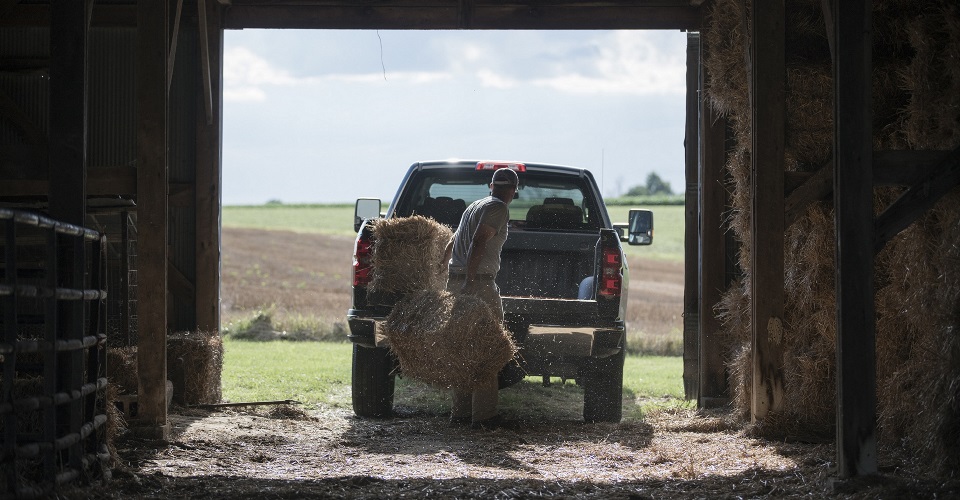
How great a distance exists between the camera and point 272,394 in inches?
458

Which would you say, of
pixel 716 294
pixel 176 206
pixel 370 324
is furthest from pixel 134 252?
pixel 716 294

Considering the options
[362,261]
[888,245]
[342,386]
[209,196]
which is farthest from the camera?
[342,386]

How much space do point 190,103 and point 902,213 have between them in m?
8.07

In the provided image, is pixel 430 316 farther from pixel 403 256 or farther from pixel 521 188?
pixel 521 188

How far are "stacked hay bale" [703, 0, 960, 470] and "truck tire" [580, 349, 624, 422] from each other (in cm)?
97

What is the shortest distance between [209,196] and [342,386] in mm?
2921

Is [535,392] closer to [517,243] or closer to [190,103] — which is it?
[517,243]

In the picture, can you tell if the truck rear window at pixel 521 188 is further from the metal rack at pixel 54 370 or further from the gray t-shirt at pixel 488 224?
the metal rack at pixel 54 370

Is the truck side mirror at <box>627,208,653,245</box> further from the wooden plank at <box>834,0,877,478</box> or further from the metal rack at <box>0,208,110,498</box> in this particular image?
the metal rack at <box>0,208,110,498</box>

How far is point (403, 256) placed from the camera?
8.61 metres

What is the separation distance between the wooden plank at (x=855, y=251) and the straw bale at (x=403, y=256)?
3699 mm

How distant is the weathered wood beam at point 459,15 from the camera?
1088 cm

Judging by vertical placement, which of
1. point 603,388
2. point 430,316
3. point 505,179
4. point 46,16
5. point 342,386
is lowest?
point 342,386

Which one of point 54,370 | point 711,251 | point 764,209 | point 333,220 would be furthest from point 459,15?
point 333,220
